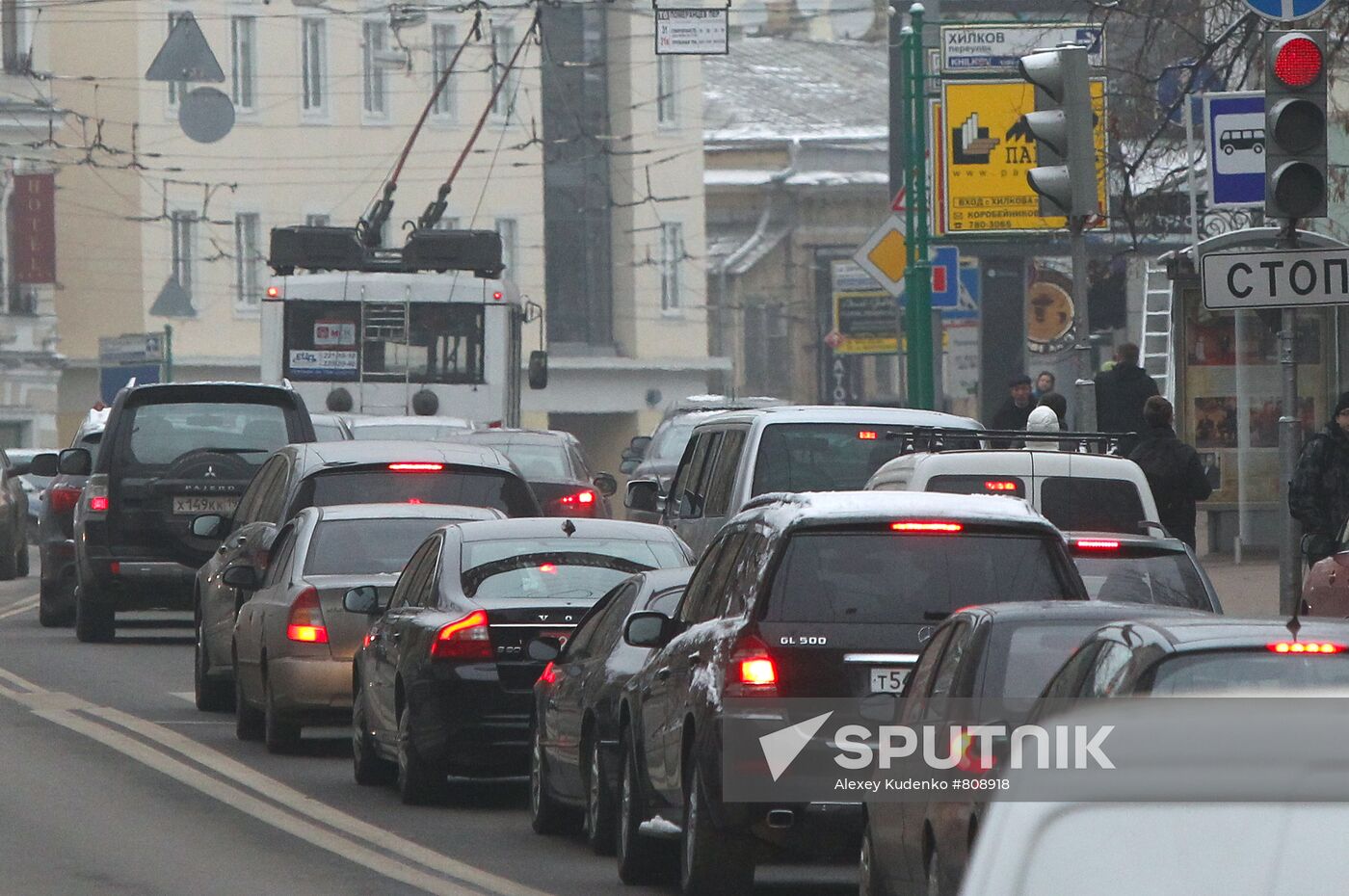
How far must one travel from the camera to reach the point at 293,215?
220 feet

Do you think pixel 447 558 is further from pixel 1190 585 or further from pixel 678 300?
pixel 678 300

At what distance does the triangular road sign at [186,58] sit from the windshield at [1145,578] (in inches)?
1824

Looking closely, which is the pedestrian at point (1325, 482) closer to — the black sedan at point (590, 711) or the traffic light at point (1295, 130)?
the traffic light at point (1295, 130)

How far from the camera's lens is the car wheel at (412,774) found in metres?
12.5

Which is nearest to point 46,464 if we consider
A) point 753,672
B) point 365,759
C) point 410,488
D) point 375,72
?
point 410,488

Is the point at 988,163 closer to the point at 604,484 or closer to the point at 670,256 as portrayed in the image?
the point at 604,484

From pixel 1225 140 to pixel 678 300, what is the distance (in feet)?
183

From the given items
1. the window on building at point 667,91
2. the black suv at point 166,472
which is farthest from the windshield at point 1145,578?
the window on building at point 667,91

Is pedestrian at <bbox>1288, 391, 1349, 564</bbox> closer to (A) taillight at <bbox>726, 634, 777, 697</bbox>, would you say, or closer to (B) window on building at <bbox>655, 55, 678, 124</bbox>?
(A) taillight at <bbox>726, 634, 777, 697</bbox>

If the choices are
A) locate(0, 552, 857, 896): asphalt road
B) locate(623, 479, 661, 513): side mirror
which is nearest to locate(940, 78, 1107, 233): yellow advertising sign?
locate(623, 479, 661, 513): side mirror

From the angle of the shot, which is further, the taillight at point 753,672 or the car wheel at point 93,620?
the car wheel at point 93,620

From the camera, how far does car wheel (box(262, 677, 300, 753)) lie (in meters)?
14.5

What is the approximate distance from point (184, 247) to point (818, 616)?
191 ft

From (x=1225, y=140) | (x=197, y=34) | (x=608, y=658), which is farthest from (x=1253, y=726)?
(x=197, y=34)
